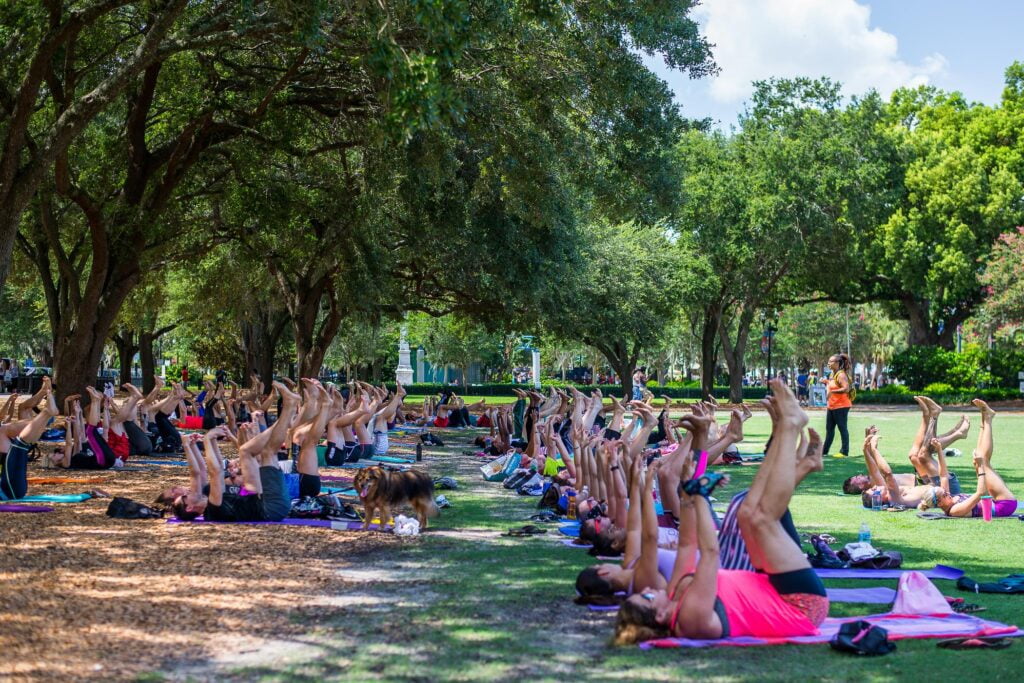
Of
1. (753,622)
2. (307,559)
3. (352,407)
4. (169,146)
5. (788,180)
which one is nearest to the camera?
(753,622)

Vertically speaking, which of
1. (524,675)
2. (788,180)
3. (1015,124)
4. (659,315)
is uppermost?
(1015,124)

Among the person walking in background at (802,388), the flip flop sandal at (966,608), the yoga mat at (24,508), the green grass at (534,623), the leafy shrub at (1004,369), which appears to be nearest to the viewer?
the green grass at (534,623)

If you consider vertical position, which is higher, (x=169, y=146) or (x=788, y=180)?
(x=788, y=180)

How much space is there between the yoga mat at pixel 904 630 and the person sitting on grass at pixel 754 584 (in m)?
0.06

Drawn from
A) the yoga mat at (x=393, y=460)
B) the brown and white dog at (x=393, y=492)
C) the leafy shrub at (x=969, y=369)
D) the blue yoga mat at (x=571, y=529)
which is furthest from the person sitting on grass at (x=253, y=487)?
the leafy shrub at (x=969, y=369)

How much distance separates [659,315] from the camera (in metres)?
39.1

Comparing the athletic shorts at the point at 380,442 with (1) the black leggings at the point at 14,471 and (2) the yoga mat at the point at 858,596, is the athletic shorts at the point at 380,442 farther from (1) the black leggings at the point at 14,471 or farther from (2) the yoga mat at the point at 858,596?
(2) the yoga mat at the point at 858,596

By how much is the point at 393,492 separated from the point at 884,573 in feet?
14.4

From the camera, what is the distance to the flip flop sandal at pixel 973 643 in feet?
18.9

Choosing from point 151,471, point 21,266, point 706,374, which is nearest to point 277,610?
point 151,471

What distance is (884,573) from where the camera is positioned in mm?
8055

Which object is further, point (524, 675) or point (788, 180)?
point (788, 180)

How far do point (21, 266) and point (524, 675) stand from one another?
27.1 m

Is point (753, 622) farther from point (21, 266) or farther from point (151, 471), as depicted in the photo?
point (21, 266)
